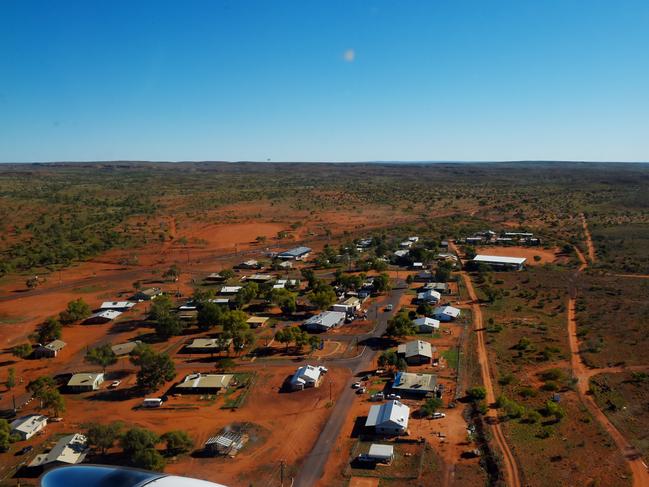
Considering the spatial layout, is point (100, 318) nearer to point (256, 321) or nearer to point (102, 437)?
point (256, 321)

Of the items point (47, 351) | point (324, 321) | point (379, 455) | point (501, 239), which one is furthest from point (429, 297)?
point (501, 239)

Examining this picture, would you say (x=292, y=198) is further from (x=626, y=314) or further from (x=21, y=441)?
(x=21, y=441)

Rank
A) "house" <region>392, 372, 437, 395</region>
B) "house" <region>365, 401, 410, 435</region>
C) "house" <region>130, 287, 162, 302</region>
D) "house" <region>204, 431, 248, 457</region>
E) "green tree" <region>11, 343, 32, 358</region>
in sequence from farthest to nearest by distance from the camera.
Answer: "house" <region>130, 287, 162, 302</region>, "green tree" <region>11, 343, 32, 358</region>, "house" <region>392, 372, 437, 395</region>, "house" <region>365, 401, 410, 435</region>, "house" <region>204, 431, 248, 457</region>

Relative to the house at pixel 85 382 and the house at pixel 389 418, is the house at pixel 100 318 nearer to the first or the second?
the house at pixel 85 382

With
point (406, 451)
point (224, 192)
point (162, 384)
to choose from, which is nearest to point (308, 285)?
point (162, 384)

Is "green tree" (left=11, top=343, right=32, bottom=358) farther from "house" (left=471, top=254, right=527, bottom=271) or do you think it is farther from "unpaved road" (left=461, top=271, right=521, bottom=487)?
"house" (left=471, top=254, right=527, bottom=271)

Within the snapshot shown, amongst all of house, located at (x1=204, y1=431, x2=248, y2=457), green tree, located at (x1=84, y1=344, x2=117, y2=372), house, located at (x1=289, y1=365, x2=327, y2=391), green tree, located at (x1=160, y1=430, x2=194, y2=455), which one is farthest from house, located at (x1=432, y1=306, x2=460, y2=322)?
green tree, located at (x1=84, y1=344, x2=117, y2=372)

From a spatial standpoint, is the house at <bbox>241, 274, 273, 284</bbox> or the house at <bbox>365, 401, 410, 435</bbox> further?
the house at <bbox>241, 274, 273, 284</bbox>
